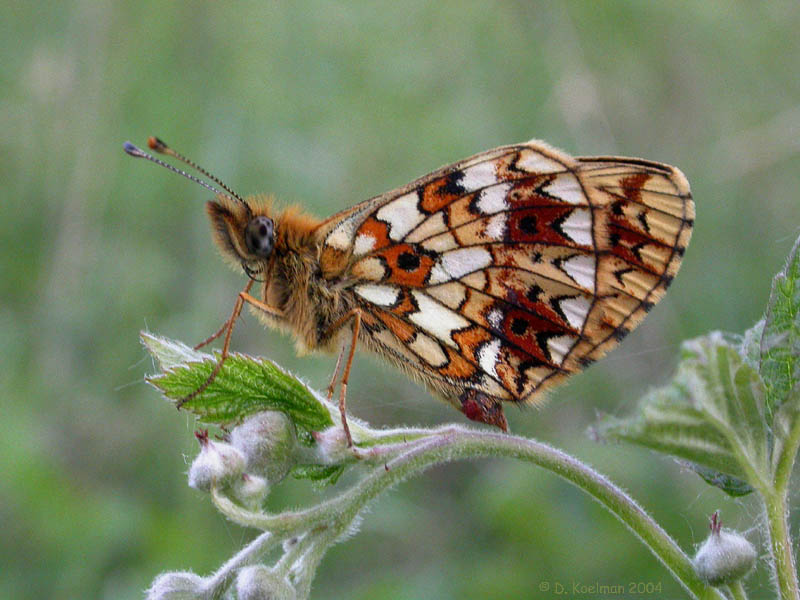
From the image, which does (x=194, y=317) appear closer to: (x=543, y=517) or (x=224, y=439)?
(x=543, y=517)

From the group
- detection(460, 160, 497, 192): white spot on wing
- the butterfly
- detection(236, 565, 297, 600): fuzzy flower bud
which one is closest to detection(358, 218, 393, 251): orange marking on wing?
the butterfly

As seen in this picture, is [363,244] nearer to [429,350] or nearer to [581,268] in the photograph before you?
[429,350]

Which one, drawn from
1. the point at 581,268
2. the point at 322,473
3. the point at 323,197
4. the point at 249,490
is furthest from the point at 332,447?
the point at 323,197

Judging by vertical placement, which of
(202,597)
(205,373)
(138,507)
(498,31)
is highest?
(498,31)

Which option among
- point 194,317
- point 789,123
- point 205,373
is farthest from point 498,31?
point 205,373

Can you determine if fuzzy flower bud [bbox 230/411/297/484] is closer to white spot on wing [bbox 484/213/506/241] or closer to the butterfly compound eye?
the butterfly compound eye

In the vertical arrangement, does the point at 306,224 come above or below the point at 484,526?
above
